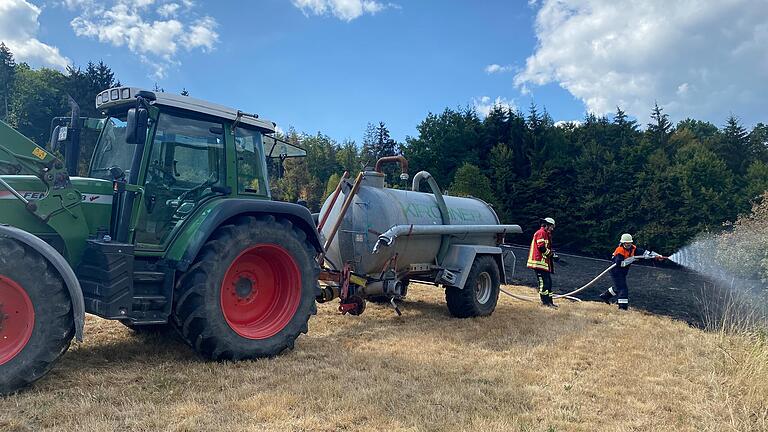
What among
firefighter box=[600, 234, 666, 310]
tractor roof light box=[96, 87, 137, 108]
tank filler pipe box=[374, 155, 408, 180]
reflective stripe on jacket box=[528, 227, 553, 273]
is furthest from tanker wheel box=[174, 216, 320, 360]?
firefighter box=[600, 234, 666, 310]

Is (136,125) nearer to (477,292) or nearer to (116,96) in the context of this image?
(116,96)

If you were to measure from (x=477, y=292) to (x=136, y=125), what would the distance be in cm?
633

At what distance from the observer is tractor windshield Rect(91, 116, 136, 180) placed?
205 inches

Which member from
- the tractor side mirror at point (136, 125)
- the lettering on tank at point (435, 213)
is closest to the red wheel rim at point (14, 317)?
the tractor side mirror at point (136, 125)

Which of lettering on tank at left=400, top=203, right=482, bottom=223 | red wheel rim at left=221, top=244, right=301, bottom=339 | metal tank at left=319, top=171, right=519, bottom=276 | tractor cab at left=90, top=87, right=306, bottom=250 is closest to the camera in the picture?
tractor cab at left=90, top=87, right=306, bottom=250

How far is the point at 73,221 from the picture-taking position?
15.4 ft

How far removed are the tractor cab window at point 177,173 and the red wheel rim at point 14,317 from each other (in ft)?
3.75

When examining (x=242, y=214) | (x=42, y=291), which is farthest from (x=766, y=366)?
(x=42, y=291)

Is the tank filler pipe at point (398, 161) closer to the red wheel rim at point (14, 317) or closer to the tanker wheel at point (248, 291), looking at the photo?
the tanker wheel at point (248, 291)

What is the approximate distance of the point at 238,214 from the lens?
5301mm

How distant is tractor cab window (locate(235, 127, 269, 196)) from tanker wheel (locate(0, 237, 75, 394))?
2.07 meters

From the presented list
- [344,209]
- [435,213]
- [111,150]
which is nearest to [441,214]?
[435,213]

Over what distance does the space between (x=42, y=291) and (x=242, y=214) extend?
6.28 ft

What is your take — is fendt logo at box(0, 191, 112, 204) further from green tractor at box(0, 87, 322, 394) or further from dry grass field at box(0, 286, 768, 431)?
dry grass field at box(0, 286, 768, 431)
